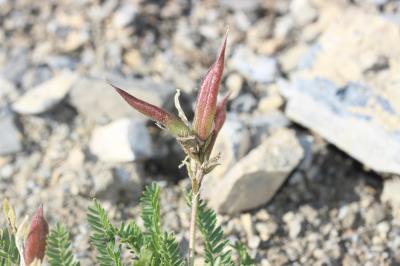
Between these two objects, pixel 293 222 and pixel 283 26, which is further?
pixel 283 26

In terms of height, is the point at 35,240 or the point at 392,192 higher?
the point at 35,240

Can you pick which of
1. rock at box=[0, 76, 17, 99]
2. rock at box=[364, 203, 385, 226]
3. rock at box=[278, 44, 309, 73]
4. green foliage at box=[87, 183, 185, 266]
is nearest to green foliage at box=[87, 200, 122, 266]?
green foliage at box=[87, 183, 185, 266]

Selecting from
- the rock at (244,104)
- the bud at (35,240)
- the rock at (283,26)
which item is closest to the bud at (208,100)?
the bud at (35,240)

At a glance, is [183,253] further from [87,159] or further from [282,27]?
[282,27]

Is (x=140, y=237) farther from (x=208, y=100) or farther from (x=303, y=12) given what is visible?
(x=303, y=12)

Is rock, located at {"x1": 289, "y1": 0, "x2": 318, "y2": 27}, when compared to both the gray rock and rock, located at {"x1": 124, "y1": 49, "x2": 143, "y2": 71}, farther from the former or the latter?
rock, located at {"x1": 124, "y1": 49, "x2": 143, "y2": 71}

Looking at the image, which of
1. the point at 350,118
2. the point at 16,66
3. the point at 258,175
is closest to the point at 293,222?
the point at 258,175
